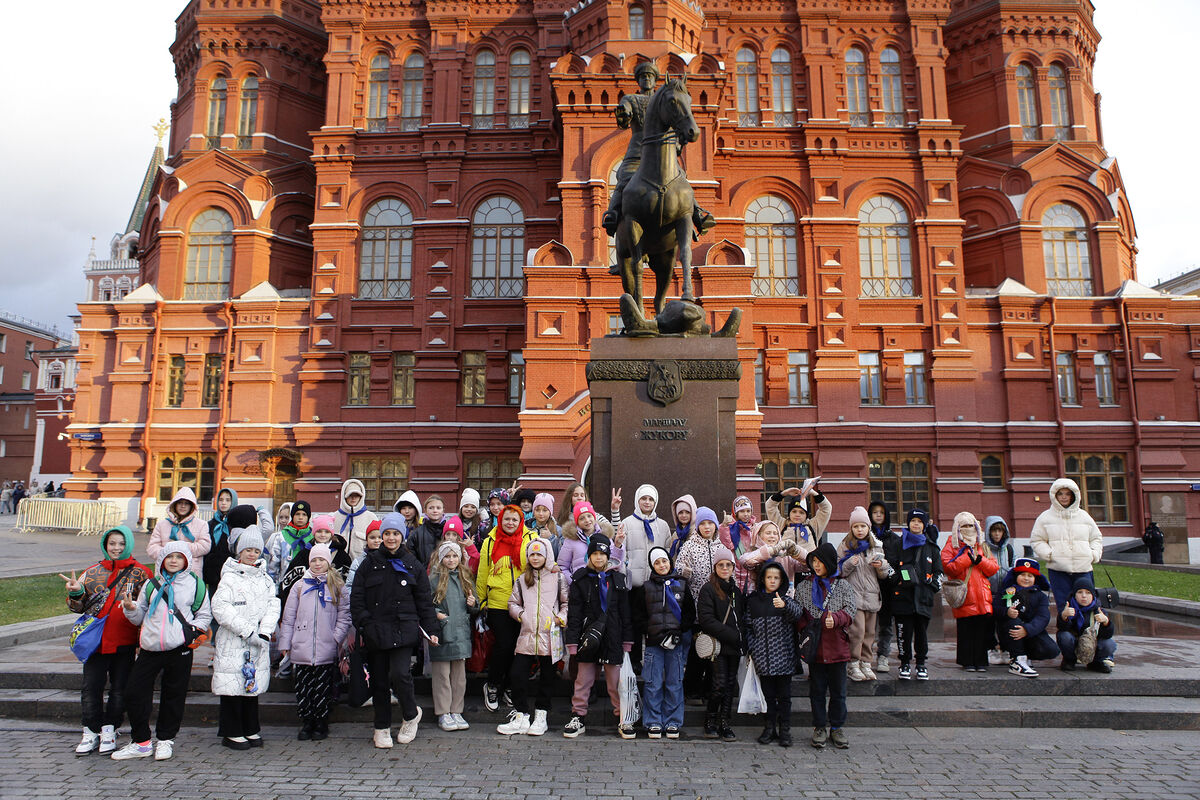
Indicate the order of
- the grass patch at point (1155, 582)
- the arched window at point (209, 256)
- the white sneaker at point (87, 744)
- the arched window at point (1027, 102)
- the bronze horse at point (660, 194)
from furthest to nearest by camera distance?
the arched window at point (1027, 102)
the arched window at point (209, 256)
the grass patch at point (1155, 582)
the bronze horse at point (660, 194)
the white sneaker at point (87, 744)

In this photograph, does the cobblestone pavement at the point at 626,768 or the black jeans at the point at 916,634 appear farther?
the black jeans at the point at 916,634

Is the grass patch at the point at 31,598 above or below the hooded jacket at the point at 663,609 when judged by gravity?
below

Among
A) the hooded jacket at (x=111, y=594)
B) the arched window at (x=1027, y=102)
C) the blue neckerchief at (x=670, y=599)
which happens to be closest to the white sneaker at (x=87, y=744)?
the hooded jacket at (x=111, y=594)

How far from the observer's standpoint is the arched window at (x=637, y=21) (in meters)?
25.2

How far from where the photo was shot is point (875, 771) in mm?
5410

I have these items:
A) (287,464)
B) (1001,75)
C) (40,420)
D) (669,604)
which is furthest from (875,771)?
(40,420)

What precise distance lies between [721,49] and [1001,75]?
428 inches

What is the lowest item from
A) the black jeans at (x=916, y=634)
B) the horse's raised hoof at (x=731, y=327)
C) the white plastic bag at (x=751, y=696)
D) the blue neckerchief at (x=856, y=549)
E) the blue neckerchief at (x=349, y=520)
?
the white plastic bag at (x=751, y=696)

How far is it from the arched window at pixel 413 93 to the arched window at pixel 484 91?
1.97 m

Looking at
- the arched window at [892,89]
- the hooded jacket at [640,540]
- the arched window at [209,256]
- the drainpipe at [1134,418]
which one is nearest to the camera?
the hooded jacket at [640,540]

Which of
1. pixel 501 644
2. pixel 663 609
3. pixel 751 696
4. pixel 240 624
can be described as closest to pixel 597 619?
pixel 663 609

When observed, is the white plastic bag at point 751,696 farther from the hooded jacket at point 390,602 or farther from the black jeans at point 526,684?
the hooded jacket at point 390,602

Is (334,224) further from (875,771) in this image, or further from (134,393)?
(875,771)

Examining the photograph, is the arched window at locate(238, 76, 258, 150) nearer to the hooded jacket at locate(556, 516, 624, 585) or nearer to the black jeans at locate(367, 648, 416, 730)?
the hooded jacket at locate(556, 516, 624, 585)
